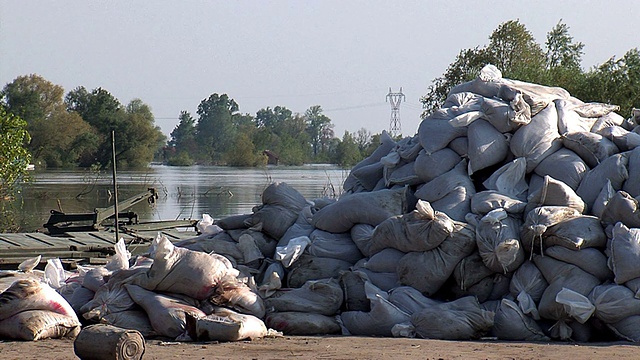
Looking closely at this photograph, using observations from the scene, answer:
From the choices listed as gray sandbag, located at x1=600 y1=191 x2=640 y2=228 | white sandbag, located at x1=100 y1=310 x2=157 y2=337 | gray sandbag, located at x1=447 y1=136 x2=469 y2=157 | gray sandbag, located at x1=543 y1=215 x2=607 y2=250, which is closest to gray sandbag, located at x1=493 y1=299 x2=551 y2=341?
gray sandbag, located at x1=543 y1=215 x2=607 y2=250

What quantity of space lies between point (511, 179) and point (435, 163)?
55 cm

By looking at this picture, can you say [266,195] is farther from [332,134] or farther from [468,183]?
[332,134]

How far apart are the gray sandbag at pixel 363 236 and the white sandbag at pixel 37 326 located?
1962 millimetres

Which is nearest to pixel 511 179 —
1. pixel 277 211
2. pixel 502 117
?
pixel 502 117

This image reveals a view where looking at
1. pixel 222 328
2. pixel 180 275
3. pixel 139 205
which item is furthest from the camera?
pixel 139 205

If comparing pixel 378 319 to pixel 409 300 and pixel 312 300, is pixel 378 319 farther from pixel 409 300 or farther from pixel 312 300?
pixel 312 300

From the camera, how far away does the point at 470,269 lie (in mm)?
5637

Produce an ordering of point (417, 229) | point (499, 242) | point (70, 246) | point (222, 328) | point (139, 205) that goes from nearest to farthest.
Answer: point (222, 328)
point (499, 242)
point (417, 229)
point (70, 246)
point (139, 205)

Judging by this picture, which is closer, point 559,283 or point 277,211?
point 559,283

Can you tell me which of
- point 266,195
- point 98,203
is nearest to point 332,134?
point 98,203

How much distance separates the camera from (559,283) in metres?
5.38

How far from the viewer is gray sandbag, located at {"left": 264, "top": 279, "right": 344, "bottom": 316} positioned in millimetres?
5699

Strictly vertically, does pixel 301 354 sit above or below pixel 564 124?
below

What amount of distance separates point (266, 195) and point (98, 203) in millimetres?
22067
